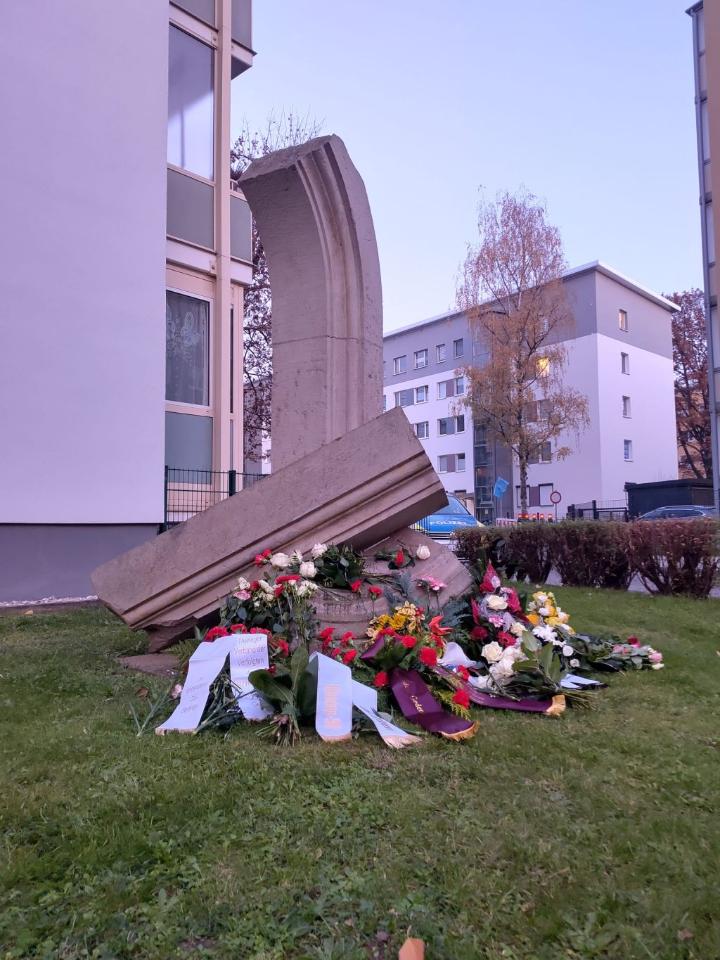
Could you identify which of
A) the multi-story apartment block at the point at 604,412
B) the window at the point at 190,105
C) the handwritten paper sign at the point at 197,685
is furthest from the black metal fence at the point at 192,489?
the multi-story apartment block at the point at 604,412

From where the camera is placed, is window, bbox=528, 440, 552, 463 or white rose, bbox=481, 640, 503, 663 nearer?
white rose, bbox=481, 640, 503, 663

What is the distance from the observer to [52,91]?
26.6ft

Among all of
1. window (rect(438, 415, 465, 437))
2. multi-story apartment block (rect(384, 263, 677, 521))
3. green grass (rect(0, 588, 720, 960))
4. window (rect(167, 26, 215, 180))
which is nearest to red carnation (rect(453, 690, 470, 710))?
green grass (rect(0, 588, 720, 960))

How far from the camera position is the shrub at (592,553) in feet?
26.2

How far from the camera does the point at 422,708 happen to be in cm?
317

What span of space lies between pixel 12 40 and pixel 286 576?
7.64m

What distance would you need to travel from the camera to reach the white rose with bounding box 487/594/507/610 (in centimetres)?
432

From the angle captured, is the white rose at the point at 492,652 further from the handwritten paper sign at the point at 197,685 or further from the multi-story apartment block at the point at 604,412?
the multi-story apartment block at the point at 604,412

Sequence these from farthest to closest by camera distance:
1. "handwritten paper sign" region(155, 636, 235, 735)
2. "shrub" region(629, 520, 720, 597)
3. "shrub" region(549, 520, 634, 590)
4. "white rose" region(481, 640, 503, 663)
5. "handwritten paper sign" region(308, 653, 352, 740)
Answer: "shrub" region(549, 520, 634, 590) < "shrub" region(629, 520, 720, 597) < "white rose" region(481, 640, 503, 663) < "handwritten paper sign" region(155, 636, 235, 735) < "handwritten paper sign" region(308, 653, 352, 740)

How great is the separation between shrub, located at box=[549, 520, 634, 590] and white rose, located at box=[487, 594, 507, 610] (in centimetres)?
408

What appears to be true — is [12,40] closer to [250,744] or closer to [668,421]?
[250,744]

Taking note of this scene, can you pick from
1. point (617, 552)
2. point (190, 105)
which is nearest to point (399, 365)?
point (190, 105)

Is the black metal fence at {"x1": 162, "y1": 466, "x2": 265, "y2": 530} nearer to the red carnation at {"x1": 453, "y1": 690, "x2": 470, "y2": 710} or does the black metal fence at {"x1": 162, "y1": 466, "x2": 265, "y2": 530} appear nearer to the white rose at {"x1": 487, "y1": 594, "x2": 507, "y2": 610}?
the white rose at {"x1": 487, "y1": 594, "x2": 507, "y2": 610}

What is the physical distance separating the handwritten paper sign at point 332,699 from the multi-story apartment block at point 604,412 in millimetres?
27298
